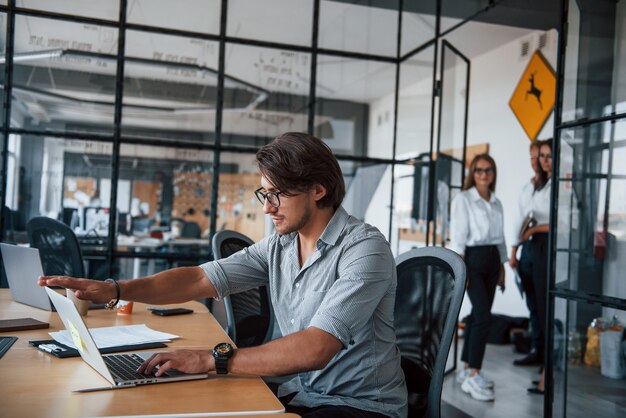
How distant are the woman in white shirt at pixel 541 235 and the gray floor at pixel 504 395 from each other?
484mm

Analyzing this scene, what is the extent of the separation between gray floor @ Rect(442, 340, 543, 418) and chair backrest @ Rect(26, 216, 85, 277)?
2499mm

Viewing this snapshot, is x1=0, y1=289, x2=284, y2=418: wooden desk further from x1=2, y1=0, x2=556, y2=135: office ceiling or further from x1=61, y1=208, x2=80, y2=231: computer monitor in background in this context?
x1=2, y1=0, x2=556, y2=135: office ceiling

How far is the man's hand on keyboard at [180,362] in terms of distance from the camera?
1.34 metres

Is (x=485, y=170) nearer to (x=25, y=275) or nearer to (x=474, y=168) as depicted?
(x=474, y=168)

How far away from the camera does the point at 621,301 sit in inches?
113

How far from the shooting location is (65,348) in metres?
1.61

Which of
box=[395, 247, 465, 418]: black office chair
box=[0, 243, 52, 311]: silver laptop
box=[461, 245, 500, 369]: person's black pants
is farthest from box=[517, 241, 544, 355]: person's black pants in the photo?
box=[0, 243, 52, 311]: silver laptop

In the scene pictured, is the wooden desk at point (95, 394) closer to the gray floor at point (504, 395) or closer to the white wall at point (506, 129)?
the gray floor at point (504, 395)

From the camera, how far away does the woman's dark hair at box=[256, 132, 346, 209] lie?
168 centimetres

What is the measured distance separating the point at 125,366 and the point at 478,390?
10.3ft

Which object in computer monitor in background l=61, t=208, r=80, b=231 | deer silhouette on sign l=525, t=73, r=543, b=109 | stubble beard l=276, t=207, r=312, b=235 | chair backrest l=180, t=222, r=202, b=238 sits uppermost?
deer silhouette on sign l=525, t=73, r=543, b=109

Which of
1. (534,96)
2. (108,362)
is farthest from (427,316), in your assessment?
(534,96)

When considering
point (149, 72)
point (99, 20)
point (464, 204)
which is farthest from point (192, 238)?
point (464, 204)

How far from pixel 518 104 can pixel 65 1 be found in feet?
14.2
